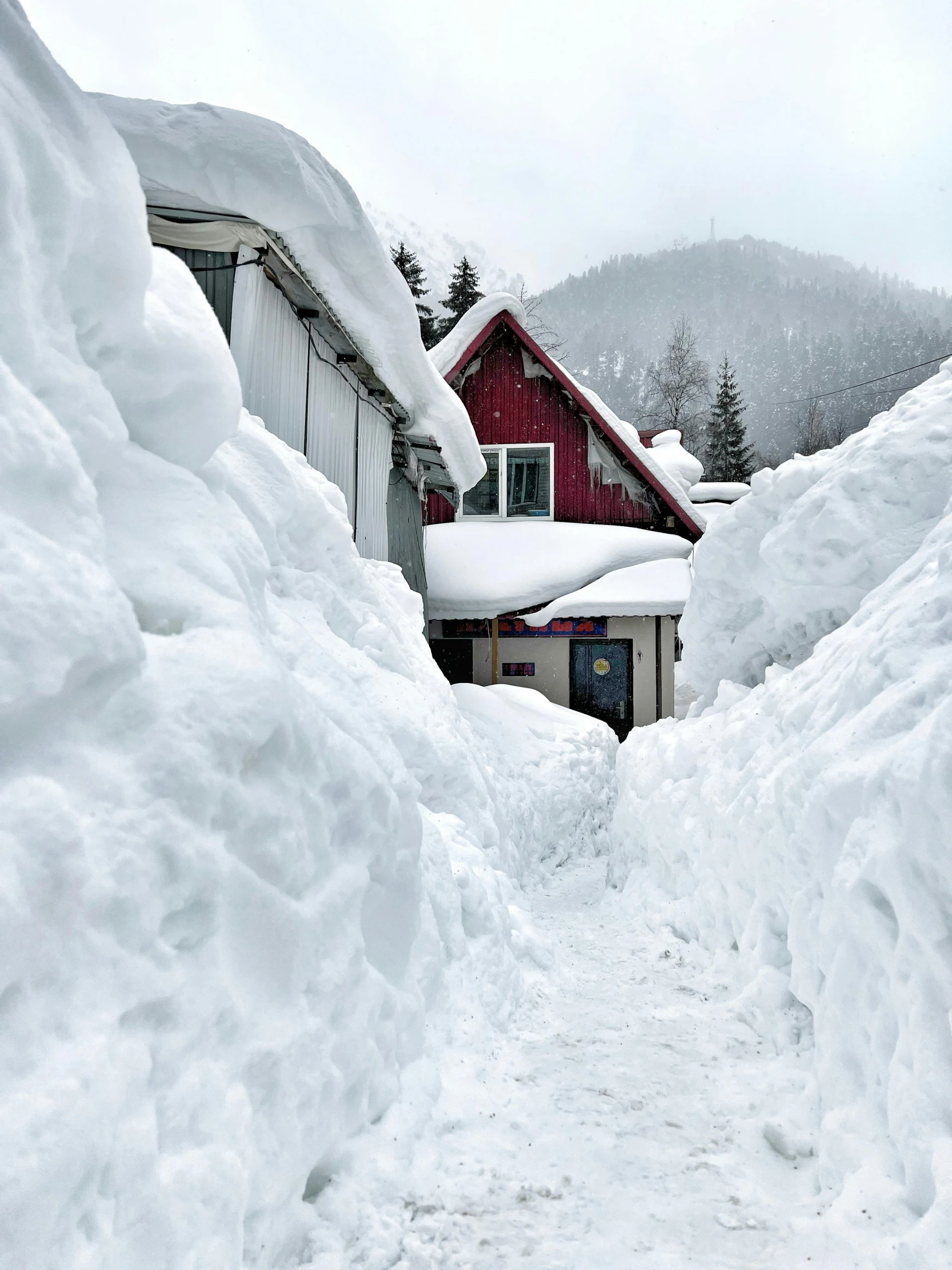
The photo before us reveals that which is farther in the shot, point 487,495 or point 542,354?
point 487,495

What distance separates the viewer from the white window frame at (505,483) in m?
13.9

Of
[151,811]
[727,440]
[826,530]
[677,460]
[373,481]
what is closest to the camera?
[151,811]

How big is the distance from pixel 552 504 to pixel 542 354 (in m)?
2.61

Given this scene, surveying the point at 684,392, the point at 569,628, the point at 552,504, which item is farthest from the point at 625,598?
the point at 684,392

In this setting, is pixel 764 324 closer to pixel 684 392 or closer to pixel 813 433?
pixel 813 433

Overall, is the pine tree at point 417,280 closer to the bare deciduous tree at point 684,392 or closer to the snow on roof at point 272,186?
the bare deciduous tree at point 684,392

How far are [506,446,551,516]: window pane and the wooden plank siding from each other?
0.19 meters

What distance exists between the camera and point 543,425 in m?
13.9

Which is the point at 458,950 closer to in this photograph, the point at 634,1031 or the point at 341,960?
the point at 634,1031

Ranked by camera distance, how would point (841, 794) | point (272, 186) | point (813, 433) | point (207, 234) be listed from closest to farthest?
1. point (841, 794)
2. point (272, 186)
3. point (207, 234)
4. point (813, 433)

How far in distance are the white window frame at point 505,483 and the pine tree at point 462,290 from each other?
614 inches

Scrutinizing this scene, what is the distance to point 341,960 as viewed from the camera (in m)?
2.34

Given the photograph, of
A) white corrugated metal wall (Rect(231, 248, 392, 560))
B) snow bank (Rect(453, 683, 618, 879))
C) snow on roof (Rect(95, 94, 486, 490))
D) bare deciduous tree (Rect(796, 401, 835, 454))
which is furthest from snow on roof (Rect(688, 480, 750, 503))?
bare deciduous tree (Rect(796, 401, 835, 454))

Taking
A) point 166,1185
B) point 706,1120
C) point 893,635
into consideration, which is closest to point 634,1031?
point 706,1120
